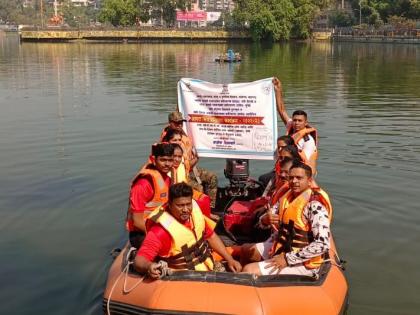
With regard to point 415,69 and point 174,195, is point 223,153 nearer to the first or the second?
point 174,195

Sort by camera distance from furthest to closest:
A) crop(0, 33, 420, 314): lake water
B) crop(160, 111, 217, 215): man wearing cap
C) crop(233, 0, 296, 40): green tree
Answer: crop(233, 0, 296, 40): green tree < crop(160, 111, 217, 215): man wearing cap < crop(0, 33, 420, 314): lake water

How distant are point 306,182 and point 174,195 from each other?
1438 mm

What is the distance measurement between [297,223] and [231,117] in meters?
3.66

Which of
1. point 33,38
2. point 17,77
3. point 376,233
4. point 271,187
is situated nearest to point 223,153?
point 271,187

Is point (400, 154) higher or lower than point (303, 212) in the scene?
lower

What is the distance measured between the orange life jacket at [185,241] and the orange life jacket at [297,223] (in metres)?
0.84

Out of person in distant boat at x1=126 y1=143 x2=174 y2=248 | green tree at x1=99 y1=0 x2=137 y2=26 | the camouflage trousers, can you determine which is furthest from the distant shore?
person in distant boat at x1=126 y1=143 x2=174 y2=248

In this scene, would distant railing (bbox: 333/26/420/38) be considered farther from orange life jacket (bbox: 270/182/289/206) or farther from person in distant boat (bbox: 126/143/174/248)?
person in distant boat (bbox: 126/143/174/248)

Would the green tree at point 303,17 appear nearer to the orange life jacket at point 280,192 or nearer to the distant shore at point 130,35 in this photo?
the distant shore at point 130,35

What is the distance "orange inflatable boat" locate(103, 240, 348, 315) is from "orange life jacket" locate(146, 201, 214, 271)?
0.18 meters

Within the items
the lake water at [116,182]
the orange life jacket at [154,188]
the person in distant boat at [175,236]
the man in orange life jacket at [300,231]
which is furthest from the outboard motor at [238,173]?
the person in distant boat at [175,236]

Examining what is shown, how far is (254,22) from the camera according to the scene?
83.2 meters

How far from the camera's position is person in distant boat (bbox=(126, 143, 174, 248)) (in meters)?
6.30

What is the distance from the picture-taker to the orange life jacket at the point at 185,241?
5.27 meters
